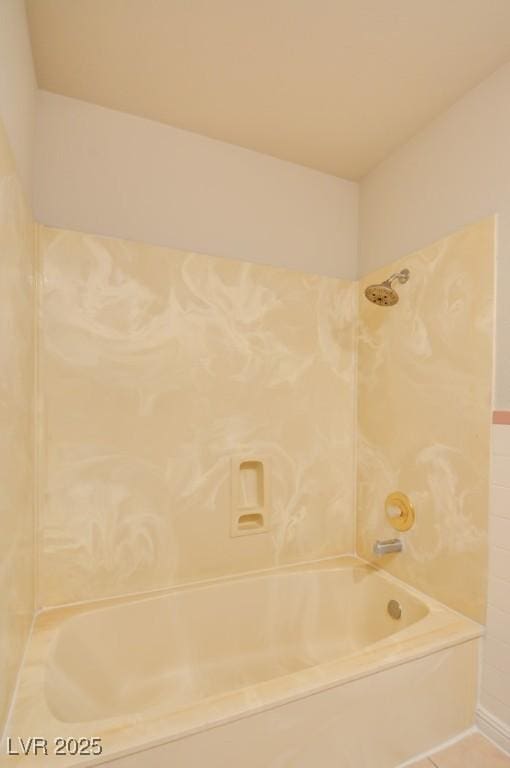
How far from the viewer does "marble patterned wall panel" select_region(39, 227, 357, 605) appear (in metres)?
1.36

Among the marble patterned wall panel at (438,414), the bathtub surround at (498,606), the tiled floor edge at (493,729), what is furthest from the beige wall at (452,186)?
the tiled floor edge at (493,729)

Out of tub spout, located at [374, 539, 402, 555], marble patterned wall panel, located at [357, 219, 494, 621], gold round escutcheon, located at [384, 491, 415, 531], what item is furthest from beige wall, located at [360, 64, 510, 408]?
tub spout, located at [374, 539, 402, 555]

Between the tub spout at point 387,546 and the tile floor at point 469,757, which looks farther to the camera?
the tub spout at point 387,546

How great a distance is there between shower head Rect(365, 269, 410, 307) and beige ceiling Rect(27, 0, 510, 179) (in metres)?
0.61

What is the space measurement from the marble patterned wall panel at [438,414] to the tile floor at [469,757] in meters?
0.37

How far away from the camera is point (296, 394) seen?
1.76 metres

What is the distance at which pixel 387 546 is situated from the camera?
5.06ft

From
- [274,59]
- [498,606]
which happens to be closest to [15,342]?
[274,59]

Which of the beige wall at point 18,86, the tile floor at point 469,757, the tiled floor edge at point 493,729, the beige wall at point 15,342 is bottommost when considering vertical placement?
the tile floor at point 469,757

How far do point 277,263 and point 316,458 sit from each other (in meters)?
0.95

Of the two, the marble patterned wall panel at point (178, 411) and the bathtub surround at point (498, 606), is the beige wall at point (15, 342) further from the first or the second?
the bathtub surround at point (498, 606)

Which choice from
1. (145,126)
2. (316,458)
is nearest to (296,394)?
(316,458)

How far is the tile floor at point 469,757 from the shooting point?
44.1 inches

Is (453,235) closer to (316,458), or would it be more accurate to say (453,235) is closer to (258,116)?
(258,116)
